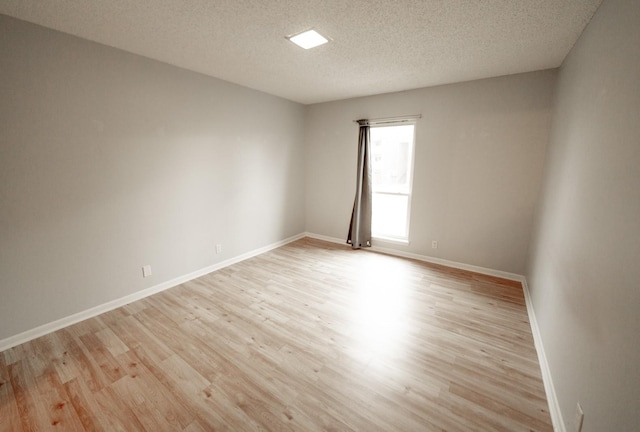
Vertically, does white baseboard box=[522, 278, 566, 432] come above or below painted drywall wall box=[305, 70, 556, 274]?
below

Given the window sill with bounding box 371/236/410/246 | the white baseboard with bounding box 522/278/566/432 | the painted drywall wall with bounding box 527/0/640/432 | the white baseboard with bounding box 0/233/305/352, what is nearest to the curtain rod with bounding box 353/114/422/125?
the painted drywall wall with bounding box 527/0/640/432

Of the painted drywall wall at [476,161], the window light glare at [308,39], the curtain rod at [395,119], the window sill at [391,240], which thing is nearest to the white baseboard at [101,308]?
the window sill at [391,240]

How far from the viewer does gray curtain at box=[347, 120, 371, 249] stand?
159 inches

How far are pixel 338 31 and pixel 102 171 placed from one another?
2.47 m

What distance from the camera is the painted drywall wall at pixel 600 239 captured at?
93cm

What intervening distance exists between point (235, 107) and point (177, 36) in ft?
4.31

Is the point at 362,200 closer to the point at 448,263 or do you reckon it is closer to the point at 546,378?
the point at 448,263

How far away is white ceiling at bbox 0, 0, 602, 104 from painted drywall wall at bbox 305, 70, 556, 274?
36 cm

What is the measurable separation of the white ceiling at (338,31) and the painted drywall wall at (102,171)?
307mm

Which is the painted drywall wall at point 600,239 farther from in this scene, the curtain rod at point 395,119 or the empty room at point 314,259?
the curtain rod at point 395,119

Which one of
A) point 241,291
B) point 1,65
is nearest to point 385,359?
point 241,291

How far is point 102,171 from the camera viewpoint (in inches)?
90.8

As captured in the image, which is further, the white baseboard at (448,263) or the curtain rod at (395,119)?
the curtain rod at (395,119)

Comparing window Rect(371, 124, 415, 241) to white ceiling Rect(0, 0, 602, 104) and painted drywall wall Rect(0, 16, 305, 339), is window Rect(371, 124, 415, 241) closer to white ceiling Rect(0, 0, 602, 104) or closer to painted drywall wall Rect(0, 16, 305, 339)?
white ceiling Rect(0, 0, 602, 104)
